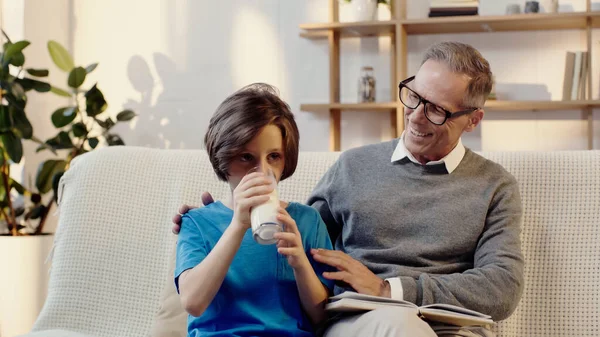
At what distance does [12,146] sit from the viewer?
10.8 feet

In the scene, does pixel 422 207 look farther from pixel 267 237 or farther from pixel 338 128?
pixel 338 128

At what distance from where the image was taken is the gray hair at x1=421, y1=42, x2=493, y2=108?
1.87m

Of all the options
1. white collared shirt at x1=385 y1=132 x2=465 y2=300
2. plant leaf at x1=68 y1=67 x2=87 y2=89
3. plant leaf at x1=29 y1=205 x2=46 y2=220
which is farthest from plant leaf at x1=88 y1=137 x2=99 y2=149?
white collared shirt at x1=385 y1=132 x2=465 y2=300

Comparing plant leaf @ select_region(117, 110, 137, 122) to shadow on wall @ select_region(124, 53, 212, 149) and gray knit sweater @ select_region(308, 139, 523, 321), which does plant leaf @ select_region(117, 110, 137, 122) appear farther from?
gray knit sweater @ select_region(308, 139, 523, 321)

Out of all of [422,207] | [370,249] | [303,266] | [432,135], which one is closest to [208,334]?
[303,266]

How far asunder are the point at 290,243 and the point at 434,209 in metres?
0.54

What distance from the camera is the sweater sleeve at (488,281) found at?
5.35 feet

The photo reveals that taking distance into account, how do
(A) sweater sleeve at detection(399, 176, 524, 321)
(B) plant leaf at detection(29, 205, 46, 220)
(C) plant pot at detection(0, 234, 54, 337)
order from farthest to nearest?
(B) plant leaf at detection(29, 205, 46, 220) → (C) plant pot at detection(0, 234, 54, 337) → (A) sweater sleeve at detection(399, 176, 524, 321)

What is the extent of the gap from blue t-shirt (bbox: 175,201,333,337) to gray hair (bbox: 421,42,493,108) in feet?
2.03

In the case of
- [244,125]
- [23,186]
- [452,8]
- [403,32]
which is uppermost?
[452,8]

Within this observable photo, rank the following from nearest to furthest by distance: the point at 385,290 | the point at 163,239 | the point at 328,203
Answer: the point at 385,290 < the point at 328,203 < the point at 163,239

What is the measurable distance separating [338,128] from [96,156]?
6.81 feet

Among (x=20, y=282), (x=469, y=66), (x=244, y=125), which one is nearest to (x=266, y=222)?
(x=244, y=125)

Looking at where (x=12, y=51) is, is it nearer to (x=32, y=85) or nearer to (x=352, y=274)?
(x=32, y=85)
